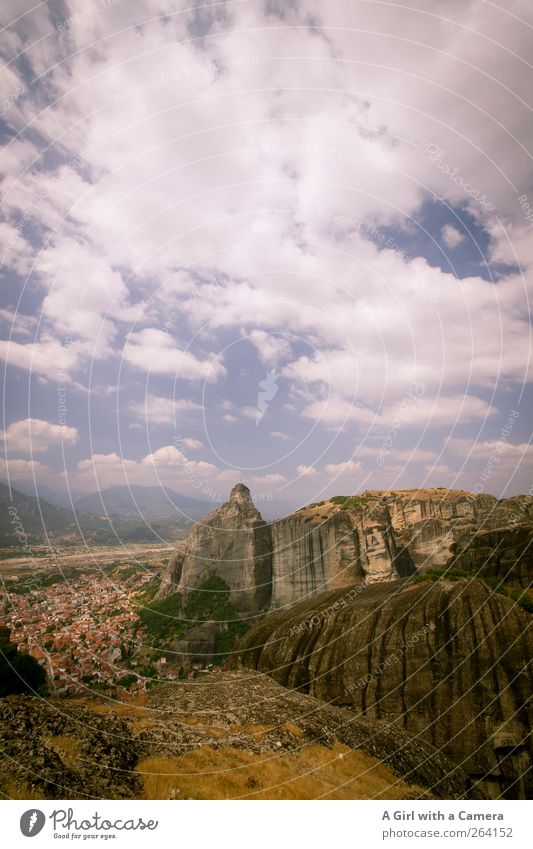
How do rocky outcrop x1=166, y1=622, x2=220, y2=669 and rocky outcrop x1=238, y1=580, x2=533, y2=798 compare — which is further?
rocky outcrop x1=166, y1=622, x2=220, y2=669

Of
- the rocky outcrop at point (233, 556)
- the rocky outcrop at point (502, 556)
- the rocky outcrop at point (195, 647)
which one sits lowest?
the rocky outcrop at point (195, 647)

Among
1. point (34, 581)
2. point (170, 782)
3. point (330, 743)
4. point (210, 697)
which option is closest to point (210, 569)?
point (34, 581)

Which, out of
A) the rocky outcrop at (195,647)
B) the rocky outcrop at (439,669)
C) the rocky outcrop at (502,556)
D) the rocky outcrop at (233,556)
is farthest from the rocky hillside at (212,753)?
the rocky outcrop at (233,556)

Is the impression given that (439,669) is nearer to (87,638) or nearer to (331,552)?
(331,552)

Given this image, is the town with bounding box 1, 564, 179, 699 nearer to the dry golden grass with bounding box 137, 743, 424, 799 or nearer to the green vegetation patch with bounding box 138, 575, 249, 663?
the green vegetation patch with bounding box 138, 575, 249, 663

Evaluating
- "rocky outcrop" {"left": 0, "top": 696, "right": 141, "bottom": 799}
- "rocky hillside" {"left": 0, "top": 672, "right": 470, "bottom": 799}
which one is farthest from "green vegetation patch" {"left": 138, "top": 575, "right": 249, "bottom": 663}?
"rocky outcrop" {"left": 0, "top": 696, "right": 141, "bottom": 799}

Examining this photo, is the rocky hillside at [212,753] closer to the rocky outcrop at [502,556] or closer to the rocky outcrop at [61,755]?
the rocky outcrop at [61,755]
